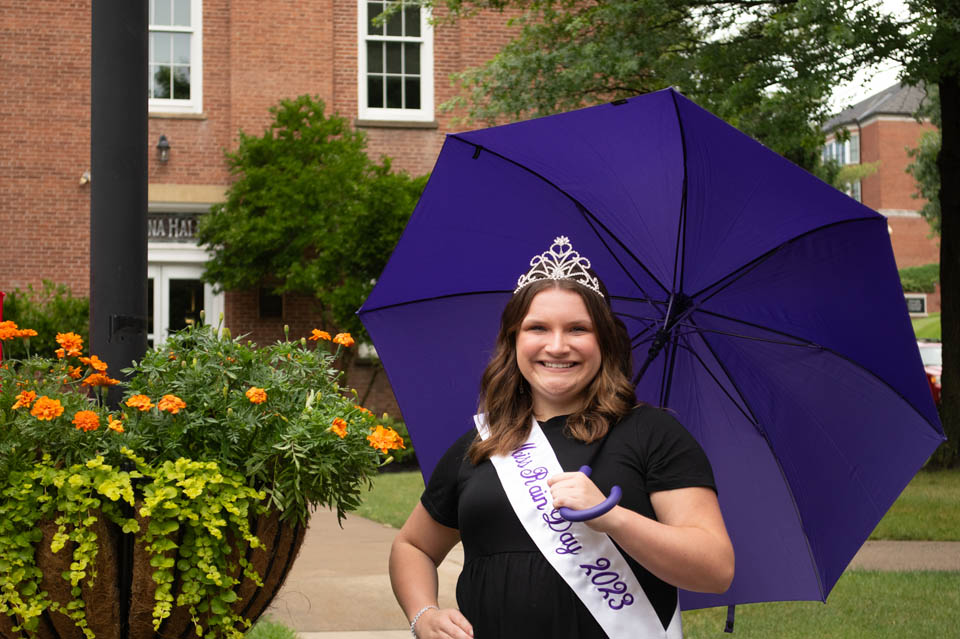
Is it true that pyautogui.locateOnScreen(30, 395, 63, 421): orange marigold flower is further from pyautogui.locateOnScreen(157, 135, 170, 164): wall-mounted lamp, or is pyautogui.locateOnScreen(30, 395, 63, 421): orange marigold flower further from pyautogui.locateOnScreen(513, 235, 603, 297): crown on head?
pyautogui.locateOnScreen(157, 135, 170, 164): wall-mounted lamp

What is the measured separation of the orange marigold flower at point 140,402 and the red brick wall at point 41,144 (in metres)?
13.2

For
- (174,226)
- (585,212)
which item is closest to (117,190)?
(585,212)

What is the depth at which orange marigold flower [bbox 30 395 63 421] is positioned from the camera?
3010 mm

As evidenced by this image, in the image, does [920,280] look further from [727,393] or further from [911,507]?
[727,393]

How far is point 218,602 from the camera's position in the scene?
321cm

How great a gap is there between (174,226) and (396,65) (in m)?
4.13

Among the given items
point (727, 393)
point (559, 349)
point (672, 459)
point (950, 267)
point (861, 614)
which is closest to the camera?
point (672, 459)

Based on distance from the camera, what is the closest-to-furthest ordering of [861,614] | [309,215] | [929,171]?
[861,614] < [309,215] < [929,171]

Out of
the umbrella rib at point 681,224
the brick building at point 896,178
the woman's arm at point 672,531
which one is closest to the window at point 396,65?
the umbrella rib at point 681,224

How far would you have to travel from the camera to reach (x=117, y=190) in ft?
11.9

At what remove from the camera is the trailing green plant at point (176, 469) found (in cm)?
306

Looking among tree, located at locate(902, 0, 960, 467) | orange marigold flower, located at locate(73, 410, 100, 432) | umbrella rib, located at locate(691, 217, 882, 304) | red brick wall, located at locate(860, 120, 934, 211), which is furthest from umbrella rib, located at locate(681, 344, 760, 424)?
red brick wall, located at locate(860, 120, 934, 211)

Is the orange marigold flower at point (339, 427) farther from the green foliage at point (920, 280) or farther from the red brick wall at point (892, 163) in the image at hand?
the red brick wall at point (892, 163)

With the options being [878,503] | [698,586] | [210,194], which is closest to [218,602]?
[698,586]
